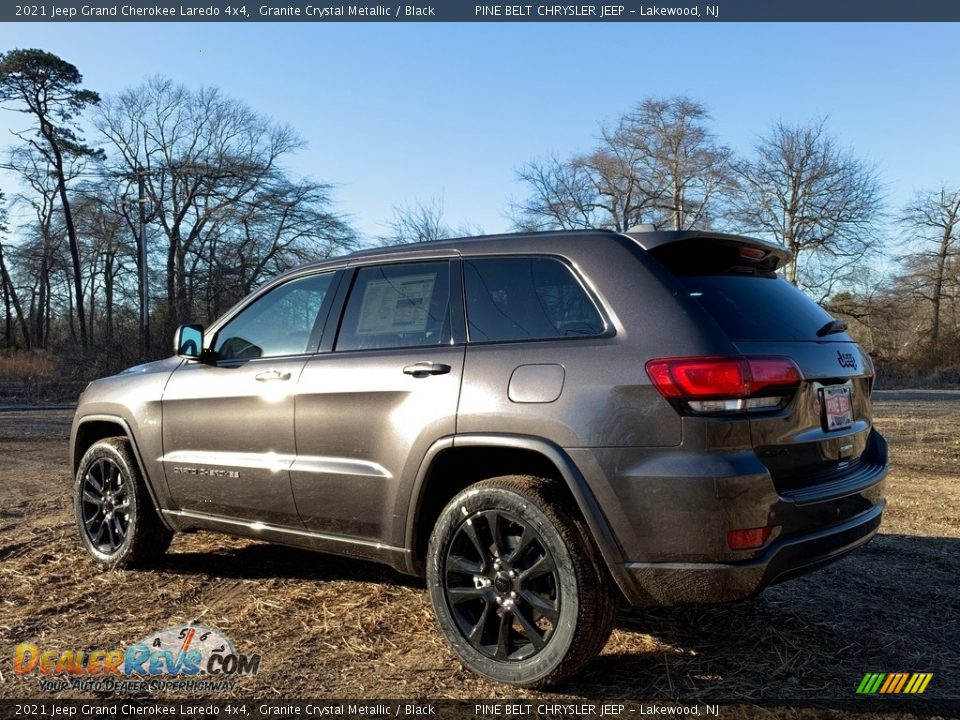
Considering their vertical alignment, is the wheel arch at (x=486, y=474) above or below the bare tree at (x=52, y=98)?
below

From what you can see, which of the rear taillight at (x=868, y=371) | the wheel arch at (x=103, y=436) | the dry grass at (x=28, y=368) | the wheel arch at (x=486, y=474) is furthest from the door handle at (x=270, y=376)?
the dry grass at (x=28, y=368)

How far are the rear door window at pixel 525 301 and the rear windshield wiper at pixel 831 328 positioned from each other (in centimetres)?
99

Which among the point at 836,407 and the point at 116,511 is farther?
the point at 116,511

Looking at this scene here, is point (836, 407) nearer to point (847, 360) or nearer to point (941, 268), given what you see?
point (847, 360)

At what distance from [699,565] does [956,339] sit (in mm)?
38772

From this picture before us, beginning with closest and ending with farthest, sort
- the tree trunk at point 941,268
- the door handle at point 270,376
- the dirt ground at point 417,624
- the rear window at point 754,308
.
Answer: the rear window at point 754,308, the dirt ground at point 417,624, the door handle at point 270,376, the tree trunk at point 941,268

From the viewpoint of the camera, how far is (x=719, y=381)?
2.69 metres

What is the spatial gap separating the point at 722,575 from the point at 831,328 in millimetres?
1320

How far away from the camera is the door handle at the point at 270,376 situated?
12.7ft

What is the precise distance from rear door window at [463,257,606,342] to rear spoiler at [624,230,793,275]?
0.34 m

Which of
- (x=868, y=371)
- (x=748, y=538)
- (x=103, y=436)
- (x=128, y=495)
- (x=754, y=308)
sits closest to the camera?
(x=748, y=538)

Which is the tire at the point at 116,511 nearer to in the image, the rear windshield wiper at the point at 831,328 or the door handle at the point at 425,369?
the door handle at the point at 425,369

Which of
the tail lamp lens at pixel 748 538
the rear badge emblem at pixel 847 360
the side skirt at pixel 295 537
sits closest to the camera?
the tail lamp lens at pixel 748 538

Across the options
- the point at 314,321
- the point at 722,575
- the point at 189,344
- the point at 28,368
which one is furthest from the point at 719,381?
the point at 28,368
